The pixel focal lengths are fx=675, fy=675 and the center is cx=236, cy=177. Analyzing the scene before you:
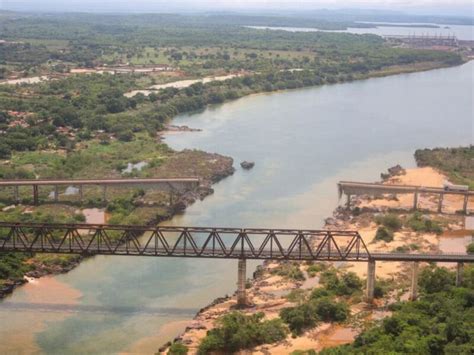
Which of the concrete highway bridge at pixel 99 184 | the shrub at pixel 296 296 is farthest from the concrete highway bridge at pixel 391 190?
the shrub at pixel 296 296

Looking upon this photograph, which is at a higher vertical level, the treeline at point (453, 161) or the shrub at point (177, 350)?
the treeline at point (453, 161)

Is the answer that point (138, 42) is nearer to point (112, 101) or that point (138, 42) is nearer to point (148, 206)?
point (112, 101)

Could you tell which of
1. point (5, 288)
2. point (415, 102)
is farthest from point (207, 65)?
point (5, 288)

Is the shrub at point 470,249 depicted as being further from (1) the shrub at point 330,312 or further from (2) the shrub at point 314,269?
(1) the shrub at point 330,312

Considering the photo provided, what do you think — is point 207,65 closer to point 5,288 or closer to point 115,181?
point 115,181

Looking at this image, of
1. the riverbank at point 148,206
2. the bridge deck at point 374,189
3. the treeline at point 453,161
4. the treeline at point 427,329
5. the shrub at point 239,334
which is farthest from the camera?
the treeline at point 453,161
